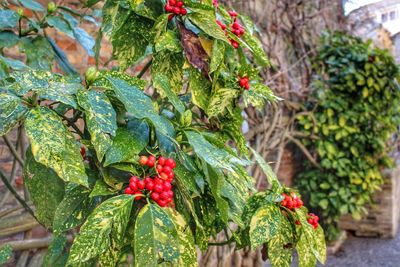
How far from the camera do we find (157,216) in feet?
1.78

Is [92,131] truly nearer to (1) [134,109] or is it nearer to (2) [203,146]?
(1) [134,109]

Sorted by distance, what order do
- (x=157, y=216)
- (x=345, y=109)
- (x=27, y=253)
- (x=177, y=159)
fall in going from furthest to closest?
(x=345, y=109)
(x=27, y=253)
(x=177, y=159)
(x=157, y=216)

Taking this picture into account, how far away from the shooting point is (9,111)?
21.3 inches

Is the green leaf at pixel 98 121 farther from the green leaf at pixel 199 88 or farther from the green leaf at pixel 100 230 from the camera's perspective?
the green leaf at pixel 199 88

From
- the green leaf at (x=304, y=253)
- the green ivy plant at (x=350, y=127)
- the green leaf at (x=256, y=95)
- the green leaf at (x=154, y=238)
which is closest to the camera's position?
the green leaf at (x=154, y=238)

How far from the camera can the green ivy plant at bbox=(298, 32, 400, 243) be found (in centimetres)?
332

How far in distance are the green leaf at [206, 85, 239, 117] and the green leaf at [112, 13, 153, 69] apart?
6.9 inches

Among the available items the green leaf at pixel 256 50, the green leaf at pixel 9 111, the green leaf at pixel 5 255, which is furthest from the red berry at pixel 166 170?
the green leaf at pixel 5 255

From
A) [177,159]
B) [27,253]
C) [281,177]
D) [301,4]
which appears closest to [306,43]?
[301,4]

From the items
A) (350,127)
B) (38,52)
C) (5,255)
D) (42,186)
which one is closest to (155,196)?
(42,186)

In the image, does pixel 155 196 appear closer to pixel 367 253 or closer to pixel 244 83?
pixel 244 83

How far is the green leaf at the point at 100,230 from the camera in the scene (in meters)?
0.52

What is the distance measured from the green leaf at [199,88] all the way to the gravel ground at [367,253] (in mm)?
2742

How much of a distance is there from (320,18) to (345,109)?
1.22 m
